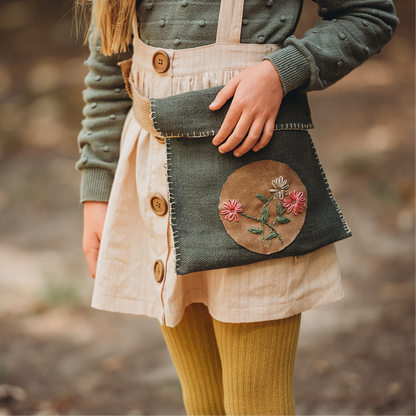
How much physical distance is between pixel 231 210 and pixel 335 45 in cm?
33

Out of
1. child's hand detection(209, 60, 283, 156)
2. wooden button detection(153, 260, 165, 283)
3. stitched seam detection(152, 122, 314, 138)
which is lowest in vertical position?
wooden button detection(153, 260, 165, 283)

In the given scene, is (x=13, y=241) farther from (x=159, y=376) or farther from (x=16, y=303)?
(x=159, y=376)

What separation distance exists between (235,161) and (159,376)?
1.52m

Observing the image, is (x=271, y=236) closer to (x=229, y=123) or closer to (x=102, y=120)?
(x=229, y=123)

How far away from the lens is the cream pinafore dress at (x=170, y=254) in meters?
0.82

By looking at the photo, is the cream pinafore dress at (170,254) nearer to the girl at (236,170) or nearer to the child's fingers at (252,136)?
the girl at (236,170)

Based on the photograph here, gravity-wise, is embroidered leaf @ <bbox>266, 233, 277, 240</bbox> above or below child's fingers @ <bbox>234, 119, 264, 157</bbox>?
below

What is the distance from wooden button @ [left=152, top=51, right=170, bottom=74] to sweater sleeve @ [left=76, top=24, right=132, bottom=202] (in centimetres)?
17

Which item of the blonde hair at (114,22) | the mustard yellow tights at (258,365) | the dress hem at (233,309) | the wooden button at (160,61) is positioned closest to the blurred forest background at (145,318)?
the blonde hair at (114,22)

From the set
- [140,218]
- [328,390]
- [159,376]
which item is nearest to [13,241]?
[159,376]

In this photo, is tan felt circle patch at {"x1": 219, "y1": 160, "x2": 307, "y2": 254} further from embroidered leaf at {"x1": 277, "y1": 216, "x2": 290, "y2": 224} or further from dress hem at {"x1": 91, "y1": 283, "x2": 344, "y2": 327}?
dress hem at {"x1": 91, "y1": 283, "x2": 344, "y2": 327}

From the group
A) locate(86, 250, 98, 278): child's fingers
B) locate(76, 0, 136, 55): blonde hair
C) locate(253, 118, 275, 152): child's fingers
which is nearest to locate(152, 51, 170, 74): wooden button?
locate(76, 0, 136, 55): blonde hair

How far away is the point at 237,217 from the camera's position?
2.59ft

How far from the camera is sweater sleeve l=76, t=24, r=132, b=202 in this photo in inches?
39.1
